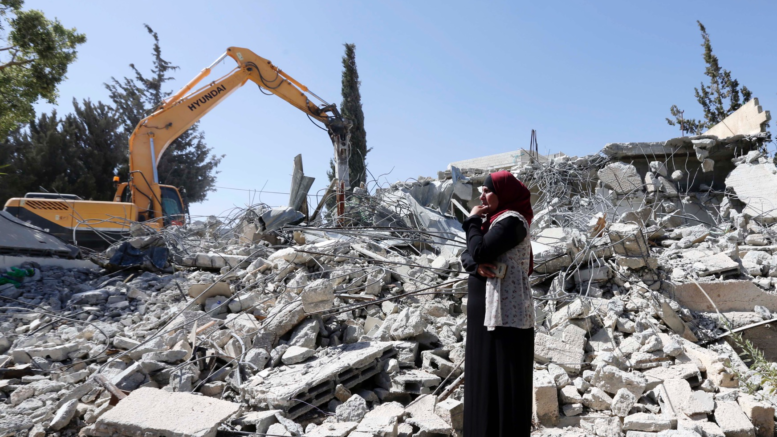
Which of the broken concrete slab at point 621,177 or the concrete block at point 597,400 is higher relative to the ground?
the broken concrete slab at point 621,177

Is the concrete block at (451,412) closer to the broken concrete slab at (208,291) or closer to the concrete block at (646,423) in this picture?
the concrete block at (646,423)

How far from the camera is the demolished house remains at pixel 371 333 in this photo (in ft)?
9.65

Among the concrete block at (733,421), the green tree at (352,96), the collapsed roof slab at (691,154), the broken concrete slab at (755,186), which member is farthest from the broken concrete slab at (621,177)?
the green tree at (352,96)

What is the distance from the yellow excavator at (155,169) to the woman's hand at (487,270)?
5579 millimetres

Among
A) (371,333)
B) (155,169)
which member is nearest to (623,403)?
(371,333)

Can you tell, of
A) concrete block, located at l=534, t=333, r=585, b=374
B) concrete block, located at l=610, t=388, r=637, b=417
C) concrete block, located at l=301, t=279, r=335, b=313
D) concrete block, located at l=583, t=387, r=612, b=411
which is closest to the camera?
concrete block, located at l=610, t=388, r=637, b=417

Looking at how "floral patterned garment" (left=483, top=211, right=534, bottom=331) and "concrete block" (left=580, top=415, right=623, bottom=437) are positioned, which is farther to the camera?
"concrete block" (left=580, top=415, right=623, bottom=437)

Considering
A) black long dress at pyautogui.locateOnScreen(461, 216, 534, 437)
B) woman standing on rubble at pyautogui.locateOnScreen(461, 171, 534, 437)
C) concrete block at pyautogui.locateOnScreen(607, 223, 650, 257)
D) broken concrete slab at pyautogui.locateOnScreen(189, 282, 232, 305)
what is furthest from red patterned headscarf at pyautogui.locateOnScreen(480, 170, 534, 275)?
broken concrete slab at pyautogui.locateOnScreen(189, 282, 232, 305)

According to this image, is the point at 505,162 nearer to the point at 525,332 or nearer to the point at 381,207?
the point at 381,207

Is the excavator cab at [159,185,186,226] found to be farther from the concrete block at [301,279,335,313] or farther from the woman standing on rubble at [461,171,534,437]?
the woman standing on rubble at [461,171,534,437]

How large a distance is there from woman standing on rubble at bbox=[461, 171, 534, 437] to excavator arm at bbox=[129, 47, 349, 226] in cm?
591

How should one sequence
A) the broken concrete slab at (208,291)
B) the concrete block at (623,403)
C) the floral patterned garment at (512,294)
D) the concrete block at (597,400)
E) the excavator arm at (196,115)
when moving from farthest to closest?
the excavator arm at (196,115)
the broken concrete slab at (208,291)
the concrete block at (597,400)
the concrete block at (623,403)
the floral patterned garment at (512,294)

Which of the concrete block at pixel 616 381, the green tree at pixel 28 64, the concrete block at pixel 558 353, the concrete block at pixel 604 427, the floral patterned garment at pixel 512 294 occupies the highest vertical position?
the green tree at pixel 28 64

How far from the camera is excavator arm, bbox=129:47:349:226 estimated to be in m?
8.63
